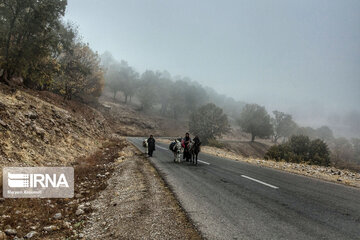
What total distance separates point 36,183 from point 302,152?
1159 inches

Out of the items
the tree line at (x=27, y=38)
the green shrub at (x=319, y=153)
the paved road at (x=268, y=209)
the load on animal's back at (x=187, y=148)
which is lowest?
the green shrub at (x=319, y=153)

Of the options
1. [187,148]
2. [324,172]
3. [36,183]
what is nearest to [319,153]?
[324,172]

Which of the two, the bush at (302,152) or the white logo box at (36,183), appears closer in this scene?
the white logo box at (36,183)

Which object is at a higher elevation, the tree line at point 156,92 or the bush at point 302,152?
the tree line at point 156,92

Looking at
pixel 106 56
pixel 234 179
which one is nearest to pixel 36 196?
pixel 234 179

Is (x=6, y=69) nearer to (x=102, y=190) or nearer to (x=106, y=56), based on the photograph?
(x=102, y=190)

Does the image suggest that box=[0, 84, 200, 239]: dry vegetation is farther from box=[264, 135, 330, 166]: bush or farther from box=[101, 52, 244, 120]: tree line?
box=[101, 52, 244, 120]: tree line

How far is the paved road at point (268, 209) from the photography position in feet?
13.7

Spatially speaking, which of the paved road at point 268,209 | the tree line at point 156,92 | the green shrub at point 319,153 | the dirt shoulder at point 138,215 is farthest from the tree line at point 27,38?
the tree line at point 156,92

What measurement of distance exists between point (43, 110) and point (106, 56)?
153458 mm

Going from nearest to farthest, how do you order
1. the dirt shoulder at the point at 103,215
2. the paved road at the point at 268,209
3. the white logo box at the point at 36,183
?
the paved road at the point at 268,209, the dirt shoulder at the point at 103,215, the white logo box at the point at 36,183

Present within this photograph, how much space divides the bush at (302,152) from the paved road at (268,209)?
17.6 m

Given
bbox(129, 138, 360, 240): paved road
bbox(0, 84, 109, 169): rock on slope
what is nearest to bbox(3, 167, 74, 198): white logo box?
bbox(0, 84, 109, 169): rock on slope

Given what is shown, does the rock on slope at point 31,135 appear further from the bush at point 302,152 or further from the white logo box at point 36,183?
the bush at point 302,152
